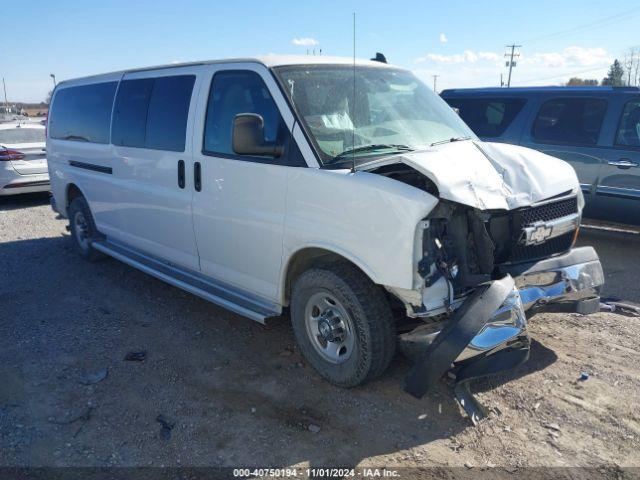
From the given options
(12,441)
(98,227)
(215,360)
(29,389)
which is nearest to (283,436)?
(215,360)

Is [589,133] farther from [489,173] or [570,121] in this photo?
[489,173]

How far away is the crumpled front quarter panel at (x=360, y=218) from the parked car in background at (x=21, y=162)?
327 inches

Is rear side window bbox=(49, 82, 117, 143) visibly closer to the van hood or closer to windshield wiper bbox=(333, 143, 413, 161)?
windshield wiper bbox=(333, 143, 413, 161)

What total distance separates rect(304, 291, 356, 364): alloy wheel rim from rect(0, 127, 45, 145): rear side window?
8982 mm

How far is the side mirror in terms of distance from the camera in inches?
142

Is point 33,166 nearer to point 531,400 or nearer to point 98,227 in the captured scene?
point 98,227

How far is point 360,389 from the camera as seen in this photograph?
372cm

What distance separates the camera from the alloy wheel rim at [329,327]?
3.62m

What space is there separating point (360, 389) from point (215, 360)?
4.08ft

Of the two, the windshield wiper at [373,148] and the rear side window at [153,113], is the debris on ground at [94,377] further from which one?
the windshield wiper at [373,148]

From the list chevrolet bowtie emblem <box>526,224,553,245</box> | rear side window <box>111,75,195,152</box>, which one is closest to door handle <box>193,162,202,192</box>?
rear side window <box>111,75,195,152</box>

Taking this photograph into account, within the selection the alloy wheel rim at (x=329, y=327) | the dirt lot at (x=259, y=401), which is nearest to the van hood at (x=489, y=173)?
the alloy wheel rim at (x=329, y=327)

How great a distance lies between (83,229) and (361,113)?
452 centimetres

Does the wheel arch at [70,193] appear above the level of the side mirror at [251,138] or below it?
below
